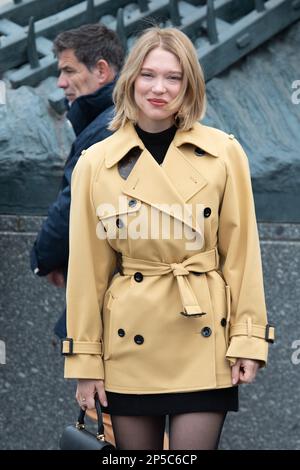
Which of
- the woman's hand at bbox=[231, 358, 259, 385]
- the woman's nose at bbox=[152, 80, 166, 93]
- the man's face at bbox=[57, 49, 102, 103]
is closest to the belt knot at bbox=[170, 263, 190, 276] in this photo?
the woman's hand at bbox=[231, 358, 259, 385]

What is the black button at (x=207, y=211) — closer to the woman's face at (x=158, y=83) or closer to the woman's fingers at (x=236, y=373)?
the woman's face at (x=158, y=83)

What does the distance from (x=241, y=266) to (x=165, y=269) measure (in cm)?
26

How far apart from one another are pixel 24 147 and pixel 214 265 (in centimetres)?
182

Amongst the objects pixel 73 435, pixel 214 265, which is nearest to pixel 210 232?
pixel 214 265

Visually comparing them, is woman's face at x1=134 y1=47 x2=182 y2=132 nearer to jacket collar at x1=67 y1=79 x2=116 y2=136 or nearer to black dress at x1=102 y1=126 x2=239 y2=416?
black dress at x1=102 y1=126 x2=239 y2=416

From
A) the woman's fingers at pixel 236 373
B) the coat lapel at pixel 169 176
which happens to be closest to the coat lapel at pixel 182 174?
the coat lapel at pixel 169 176

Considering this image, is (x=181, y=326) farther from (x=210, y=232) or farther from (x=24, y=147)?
(x=24, y=147)

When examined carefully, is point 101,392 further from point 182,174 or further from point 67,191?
point 67,191

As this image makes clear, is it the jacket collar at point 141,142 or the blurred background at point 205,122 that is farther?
the blurred background at point 205,122

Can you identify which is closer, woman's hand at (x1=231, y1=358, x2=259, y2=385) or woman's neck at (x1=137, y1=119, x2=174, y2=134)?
woman's hand at (x1=231, y1=358, x2=259, y2=385)

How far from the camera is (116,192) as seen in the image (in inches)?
147

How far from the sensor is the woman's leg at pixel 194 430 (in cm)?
369

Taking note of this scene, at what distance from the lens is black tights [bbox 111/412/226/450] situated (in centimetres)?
370

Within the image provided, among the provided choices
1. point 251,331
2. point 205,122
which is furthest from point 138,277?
point 205,122
